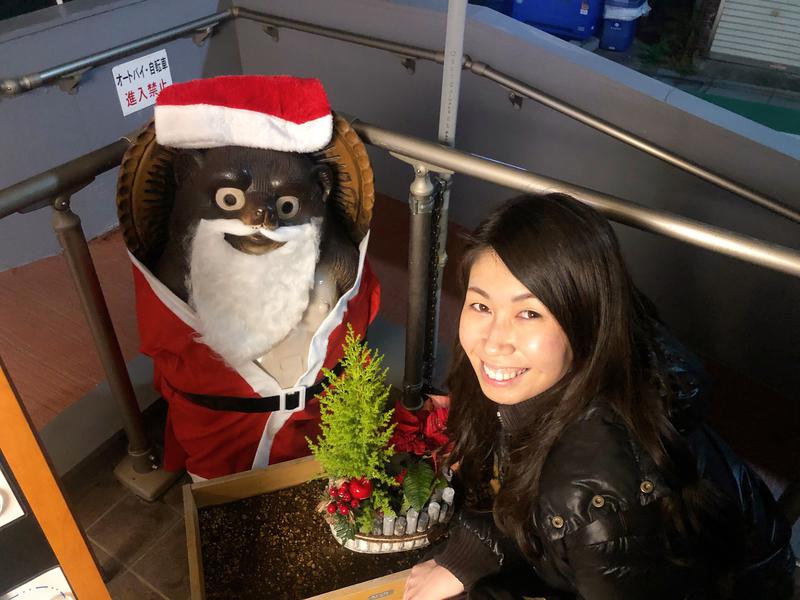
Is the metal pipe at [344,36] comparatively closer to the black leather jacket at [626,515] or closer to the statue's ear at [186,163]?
the statue's ear at [186,163]

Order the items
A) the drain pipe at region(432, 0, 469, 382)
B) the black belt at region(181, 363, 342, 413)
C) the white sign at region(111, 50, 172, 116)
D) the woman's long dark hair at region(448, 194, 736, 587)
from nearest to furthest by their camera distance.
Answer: the woman's long dark hair at region(448, 194, 736, 587), the drain pipe at region(432, 0, 469, 382), the black belt at region(181, 363, 342, 413), the white sign at region(111, 50, 172, 116)

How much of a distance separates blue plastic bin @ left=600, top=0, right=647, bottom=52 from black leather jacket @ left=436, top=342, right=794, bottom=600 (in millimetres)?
2688

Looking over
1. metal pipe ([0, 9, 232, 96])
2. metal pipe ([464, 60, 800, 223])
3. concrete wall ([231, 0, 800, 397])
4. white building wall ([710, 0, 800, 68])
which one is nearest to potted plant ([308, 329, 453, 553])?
metal pipe ([464, 60, 800, 223])

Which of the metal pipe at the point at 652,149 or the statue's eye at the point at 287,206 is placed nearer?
the statue's eye at the point at 287,206

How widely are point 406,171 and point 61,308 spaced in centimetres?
132

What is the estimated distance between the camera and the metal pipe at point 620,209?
36.2 inches

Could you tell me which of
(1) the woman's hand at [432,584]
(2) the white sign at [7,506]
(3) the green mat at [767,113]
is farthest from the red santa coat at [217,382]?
(3) the green mat at [767,113]

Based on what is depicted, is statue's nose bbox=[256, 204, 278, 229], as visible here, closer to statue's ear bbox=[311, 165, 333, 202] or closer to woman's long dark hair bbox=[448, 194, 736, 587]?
statue's ear bbox=[311, 165, 333, 202]

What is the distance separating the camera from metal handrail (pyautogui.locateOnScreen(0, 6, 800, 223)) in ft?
A: 5.26

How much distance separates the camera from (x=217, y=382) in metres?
1.37

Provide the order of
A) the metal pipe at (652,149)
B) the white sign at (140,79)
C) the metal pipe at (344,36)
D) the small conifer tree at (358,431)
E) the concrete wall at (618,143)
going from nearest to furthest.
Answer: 1. the small conifer tree at (358,431)
2. the metal pipe at (652,149)
3. the concrete wall at (618,143)
4. the metal pipe at (344,36)
5. the white sign at (140,79)

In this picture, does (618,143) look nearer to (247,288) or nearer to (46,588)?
(247,288)

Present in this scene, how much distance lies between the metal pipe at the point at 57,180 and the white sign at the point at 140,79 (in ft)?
4.02

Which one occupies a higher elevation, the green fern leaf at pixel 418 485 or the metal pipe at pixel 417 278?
the metal pipe at pixel 417 278
